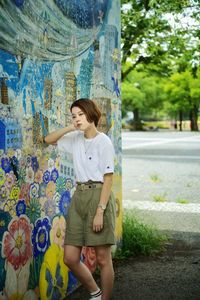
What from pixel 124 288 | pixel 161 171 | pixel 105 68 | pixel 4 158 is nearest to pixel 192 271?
pixel 124 288

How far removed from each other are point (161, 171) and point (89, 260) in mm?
9278

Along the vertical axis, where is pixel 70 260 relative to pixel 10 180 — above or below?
below

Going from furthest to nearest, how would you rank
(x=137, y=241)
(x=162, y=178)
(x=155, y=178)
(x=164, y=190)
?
(x=162, y=178)
(x=155, y=178)
(x=164, y=190)
(x=137, y=241)

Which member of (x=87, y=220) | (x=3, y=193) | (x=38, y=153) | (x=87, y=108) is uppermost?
(x=87, y=108)

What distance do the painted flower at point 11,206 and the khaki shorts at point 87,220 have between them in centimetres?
39

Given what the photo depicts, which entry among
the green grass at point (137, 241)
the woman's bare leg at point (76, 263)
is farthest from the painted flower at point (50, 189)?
the green grass at point (137, 241)

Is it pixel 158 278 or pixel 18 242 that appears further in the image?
pixel 158 278

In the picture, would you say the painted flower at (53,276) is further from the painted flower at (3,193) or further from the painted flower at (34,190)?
the painted flower at (3,193)

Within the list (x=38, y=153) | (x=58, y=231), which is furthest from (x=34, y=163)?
(x=58, y=231)

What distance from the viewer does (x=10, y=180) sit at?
332 centimetres

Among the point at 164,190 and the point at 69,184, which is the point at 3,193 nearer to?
the point at 69,184

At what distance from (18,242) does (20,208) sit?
0.24 metres

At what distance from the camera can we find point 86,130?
3428 mm

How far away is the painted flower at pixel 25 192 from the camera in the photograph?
3.48 metres
